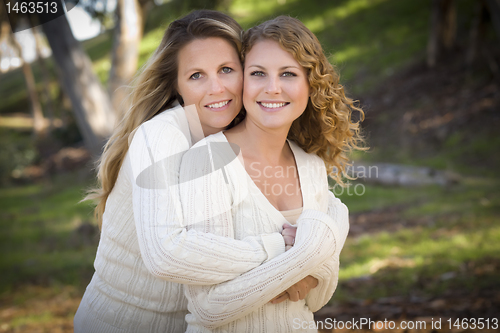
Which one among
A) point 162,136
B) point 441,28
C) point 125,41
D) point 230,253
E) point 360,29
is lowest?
point 230,253

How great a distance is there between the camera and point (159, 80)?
2477 millimetres

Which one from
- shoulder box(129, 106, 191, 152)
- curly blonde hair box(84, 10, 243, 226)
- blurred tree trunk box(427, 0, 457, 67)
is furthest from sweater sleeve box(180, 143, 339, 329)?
blurred tree trunk box(427, 0, 457, 67)

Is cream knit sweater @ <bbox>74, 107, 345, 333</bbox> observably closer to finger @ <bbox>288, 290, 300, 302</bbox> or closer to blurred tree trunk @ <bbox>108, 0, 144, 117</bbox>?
finger @ <bbox>288, 290, 300, 302</bbox>

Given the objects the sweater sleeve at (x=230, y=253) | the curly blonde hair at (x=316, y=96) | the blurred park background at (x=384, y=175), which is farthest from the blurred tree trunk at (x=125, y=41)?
the sweater sleeve at (x=230, y=253)

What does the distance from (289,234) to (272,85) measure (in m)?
0.74

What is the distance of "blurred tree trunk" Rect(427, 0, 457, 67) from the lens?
1152 cm

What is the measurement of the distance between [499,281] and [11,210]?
1009 cm

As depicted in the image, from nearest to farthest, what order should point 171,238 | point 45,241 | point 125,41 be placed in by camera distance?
point 171,238
point 125,41
point 45,241

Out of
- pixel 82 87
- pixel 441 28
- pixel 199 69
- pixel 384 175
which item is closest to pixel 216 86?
pixel 199 69

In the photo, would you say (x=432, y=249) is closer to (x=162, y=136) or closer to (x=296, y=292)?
(x=296, y=292)

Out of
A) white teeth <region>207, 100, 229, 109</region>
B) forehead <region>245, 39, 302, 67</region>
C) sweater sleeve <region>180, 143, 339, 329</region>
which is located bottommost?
sweater sleeve <region>180, 143, 339, 329</region>

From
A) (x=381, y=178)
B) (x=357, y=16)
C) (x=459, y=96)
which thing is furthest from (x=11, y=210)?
(x=357, y=16)

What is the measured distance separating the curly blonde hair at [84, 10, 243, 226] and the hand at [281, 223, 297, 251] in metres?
0.96

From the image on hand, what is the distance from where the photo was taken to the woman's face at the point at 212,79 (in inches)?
92.3
